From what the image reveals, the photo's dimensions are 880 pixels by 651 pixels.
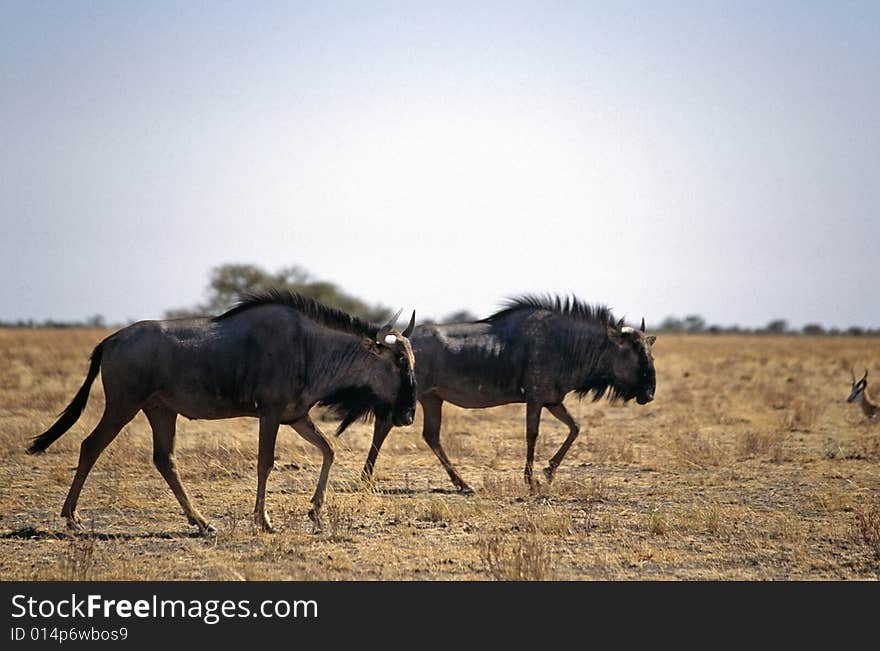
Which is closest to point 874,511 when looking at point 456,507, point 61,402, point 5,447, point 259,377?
point 456,507

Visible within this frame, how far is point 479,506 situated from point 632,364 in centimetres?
411

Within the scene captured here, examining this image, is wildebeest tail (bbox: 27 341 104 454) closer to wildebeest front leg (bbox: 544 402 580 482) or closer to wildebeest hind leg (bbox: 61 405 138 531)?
wildebeest hind leg (bbox: 61 405 138 531)

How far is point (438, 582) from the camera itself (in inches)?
324

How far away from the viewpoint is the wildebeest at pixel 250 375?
412 inches

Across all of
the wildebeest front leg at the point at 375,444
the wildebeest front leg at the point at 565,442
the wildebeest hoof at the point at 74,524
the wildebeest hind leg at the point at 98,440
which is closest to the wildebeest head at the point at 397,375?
the wildebeest front leg at the point at 375,444

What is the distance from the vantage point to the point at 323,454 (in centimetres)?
1112

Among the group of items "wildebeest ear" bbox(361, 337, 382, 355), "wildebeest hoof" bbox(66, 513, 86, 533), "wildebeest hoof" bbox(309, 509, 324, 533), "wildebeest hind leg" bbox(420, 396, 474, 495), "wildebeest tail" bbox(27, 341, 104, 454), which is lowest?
"wildebeest hoof" bbox(66, 513, 86, 533)

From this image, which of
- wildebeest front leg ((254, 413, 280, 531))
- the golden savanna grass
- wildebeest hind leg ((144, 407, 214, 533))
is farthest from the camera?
wildebeest hind leg ((144, 407, 214, 533))

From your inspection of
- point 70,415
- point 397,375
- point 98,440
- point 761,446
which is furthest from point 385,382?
point 761,446

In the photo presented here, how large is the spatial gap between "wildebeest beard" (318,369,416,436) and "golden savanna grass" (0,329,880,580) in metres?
0.99

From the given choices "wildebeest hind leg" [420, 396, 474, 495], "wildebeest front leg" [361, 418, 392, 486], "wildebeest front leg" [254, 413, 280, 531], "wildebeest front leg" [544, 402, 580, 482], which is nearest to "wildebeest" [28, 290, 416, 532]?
"wildebeest front leg" [254, 413, 280, 531]

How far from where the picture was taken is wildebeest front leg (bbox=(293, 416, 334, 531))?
1081 centimetres

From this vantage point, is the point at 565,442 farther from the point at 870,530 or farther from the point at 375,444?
the point at 870,530
